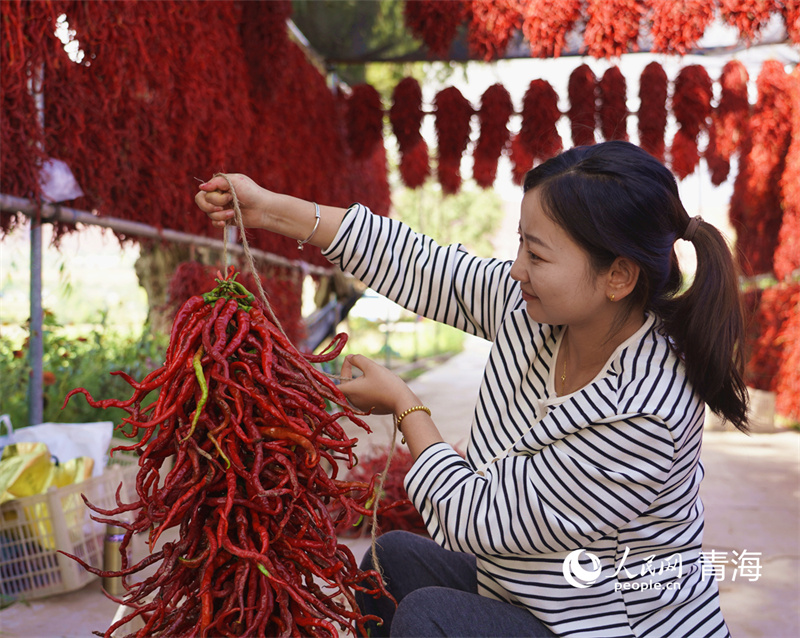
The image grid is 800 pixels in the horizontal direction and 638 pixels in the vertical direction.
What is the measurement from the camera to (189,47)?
3336 millimetres

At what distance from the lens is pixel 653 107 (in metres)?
4.62

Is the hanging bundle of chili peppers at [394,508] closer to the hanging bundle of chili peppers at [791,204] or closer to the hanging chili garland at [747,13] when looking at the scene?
the hanging chili garland at [747,13]

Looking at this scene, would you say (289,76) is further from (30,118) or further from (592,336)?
(592,336)

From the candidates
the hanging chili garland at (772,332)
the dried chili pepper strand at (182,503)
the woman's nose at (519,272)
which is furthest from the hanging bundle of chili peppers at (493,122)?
the dried chili pepper strand at (182,503)

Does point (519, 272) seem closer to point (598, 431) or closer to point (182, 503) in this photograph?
point (598, 431)

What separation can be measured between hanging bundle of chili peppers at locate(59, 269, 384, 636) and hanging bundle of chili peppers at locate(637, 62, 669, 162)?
13.5ft

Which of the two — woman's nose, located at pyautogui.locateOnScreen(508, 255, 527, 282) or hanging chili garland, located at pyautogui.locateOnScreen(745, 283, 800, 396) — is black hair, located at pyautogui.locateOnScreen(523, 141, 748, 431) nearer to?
woman's nose, located at pyautogui.locateOnScreen(508, 255, 527, 282)

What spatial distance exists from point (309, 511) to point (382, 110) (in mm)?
4507

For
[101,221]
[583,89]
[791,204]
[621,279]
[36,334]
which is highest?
[583,89]

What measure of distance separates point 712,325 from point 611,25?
10.7 ft

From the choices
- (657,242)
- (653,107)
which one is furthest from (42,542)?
(653,107)

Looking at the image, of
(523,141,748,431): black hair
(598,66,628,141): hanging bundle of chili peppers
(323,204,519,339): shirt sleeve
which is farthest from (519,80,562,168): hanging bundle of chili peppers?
(523,141,748,431): black hair

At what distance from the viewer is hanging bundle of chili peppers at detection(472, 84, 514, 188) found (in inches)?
186

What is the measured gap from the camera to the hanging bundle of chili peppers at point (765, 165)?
16.6 feet
